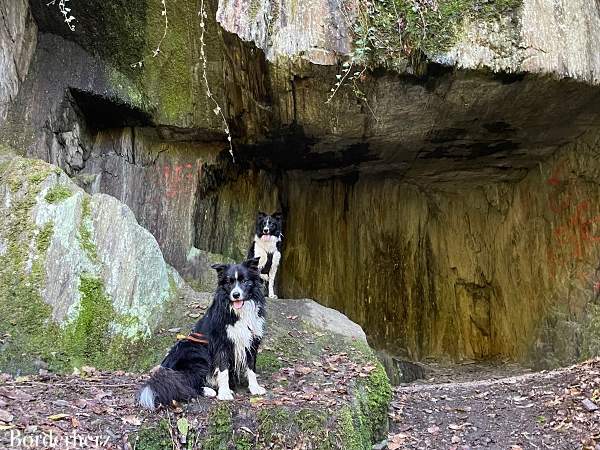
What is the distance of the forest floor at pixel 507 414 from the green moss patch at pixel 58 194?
443 cm

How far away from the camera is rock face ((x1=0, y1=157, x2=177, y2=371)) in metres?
5.73

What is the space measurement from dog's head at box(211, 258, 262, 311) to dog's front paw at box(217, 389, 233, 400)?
0.68 m

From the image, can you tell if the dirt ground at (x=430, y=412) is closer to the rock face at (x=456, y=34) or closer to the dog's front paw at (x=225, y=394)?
the dog's front paw at (x=225, y=394)

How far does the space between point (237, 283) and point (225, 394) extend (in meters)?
0.92

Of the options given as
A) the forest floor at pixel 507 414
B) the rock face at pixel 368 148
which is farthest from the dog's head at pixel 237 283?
the rock face at pixel 368 148

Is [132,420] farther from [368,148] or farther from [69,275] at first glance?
[368,148]

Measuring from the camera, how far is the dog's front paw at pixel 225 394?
4.53 metres

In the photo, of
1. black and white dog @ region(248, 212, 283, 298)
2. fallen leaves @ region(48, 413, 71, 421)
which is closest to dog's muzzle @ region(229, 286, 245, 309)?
fallen leaves @ region(48, 413, 71, 421)

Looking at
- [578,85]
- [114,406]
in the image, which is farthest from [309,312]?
[578,85]

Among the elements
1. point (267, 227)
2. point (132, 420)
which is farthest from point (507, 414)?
point (267, 227)

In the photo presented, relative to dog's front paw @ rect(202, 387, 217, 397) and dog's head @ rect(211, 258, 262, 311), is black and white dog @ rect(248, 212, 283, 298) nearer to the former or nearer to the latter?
dog's head @ rect(211, 258, 262, 311)

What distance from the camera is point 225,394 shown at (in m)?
4.56

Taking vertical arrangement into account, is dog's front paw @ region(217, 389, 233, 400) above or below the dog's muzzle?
below

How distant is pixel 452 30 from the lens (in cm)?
725
